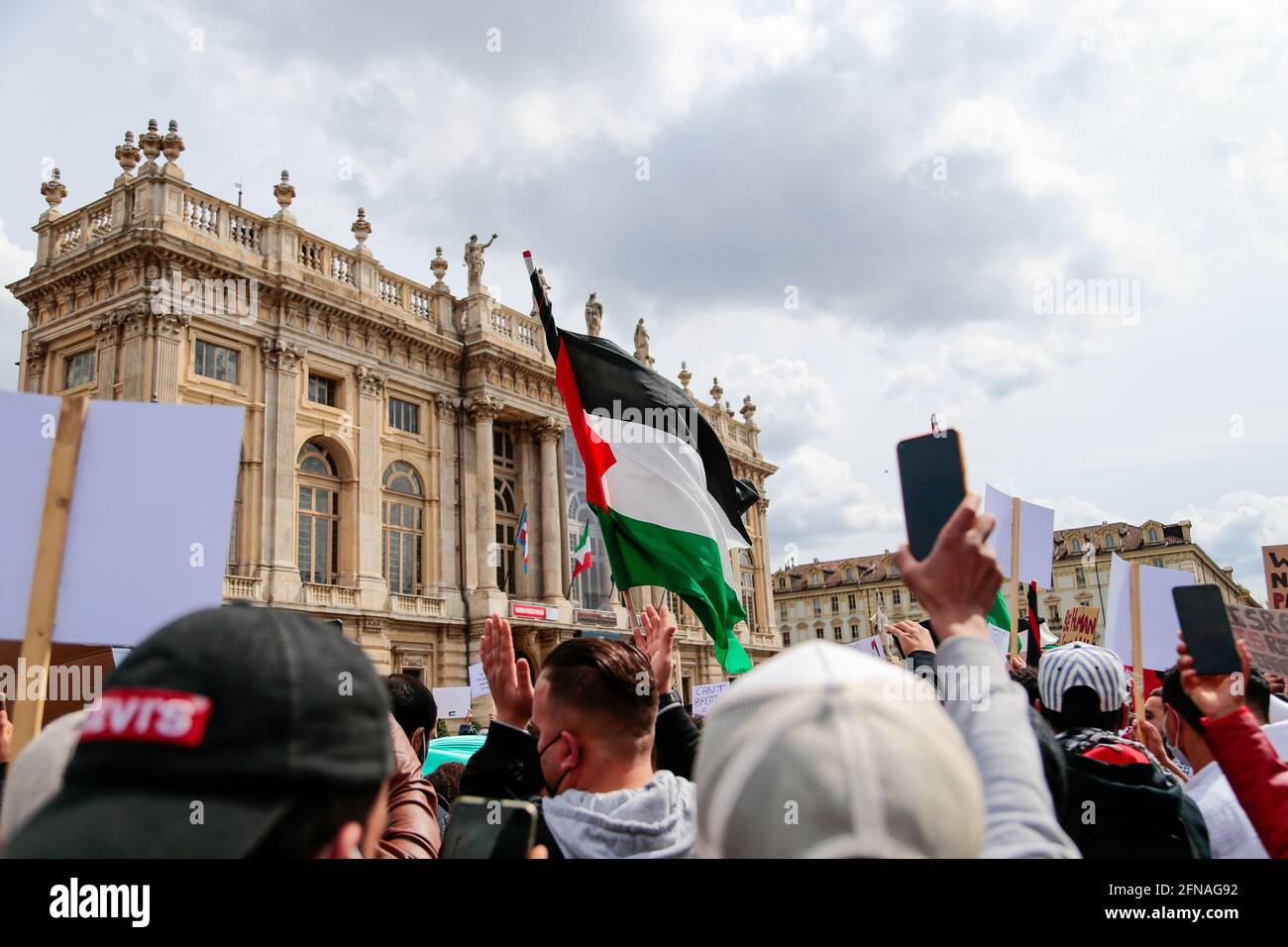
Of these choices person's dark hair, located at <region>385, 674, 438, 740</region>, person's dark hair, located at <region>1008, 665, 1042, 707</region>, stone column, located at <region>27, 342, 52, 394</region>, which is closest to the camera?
person's dark hair, located at <region>385, 674, 438, 740</region>

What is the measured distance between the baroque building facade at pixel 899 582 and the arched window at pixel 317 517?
183 feet

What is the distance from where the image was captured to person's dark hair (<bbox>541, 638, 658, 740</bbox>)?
2578mm

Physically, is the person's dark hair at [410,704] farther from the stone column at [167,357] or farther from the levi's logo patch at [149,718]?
the stone column at [167,357]

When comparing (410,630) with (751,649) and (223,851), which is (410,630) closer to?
(751,649)

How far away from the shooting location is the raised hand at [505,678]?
3230mm

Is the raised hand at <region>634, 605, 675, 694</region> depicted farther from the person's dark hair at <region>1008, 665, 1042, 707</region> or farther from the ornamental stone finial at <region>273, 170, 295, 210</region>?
the ornamental stone finial at <region>273, 170, 295, 210</region>

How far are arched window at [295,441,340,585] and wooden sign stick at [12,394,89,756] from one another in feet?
71.6

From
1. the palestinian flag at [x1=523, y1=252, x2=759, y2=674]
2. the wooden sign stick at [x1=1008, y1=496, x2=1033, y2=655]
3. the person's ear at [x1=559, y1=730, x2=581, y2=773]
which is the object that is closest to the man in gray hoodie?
the person's ear at [x1=559, y1=730, x2=581, y2=773]

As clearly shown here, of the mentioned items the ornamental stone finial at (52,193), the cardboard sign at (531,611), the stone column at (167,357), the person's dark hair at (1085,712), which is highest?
the ornamental stone finial at (52,193)

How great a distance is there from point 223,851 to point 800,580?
90.8 metres

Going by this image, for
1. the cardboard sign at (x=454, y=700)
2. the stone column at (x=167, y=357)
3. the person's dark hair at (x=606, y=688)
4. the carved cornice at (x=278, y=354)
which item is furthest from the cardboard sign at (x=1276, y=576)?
the carved cornice at (x=278, y=354)

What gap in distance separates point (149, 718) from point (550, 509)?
29770 millimetres
